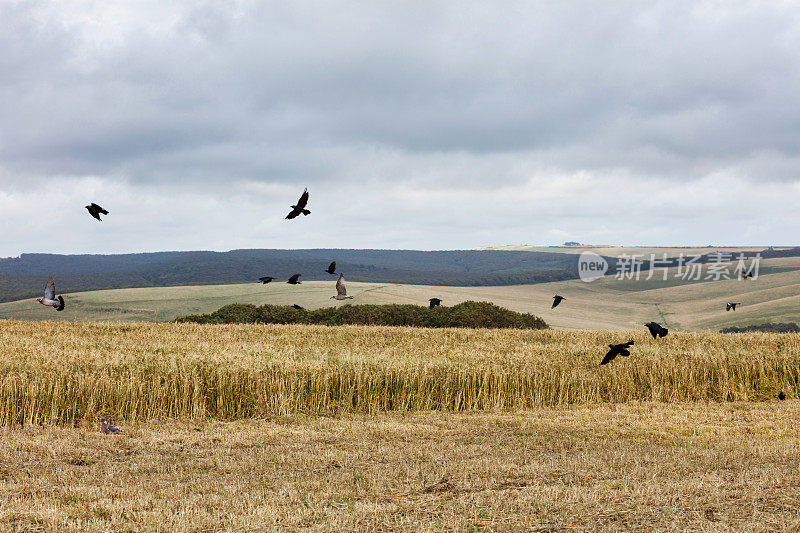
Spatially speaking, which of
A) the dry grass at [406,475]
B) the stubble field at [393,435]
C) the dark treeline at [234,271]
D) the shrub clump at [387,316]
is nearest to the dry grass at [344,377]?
the stubble field at [393,435]

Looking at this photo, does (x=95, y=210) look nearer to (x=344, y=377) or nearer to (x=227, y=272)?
(x=344, y=377)

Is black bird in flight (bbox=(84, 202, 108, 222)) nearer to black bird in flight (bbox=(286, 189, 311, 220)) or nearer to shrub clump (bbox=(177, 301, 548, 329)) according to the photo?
black bird in flight (bbox=(286, 189, 311, 220))

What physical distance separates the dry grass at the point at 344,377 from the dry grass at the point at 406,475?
1006mm

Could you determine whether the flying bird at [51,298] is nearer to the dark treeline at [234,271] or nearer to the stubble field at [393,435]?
the stubble field at [393,435]

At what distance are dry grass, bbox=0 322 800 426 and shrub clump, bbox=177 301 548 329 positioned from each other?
18025 millimetres

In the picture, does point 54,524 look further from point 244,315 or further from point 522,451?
point 244,315

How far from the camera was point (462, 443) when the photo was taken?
532 inches

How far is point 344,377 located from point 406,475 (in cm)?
794

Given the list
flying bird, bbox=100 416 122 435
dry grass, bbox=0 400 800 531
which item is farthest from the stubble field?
flying bird, bbox=100 416 122 435

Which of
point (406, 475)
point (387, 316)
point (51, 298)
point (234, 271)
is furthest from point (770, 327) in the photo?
point (234, 271)

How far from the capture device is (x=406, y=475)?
1021cm

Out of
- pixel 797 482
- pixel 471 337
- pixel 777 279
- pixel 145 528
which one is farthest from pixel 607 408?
pixel 777 279

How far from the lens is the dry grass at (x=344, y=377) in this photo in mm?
15922

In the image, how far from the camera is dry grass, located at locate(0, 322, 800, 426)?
52.2ft
